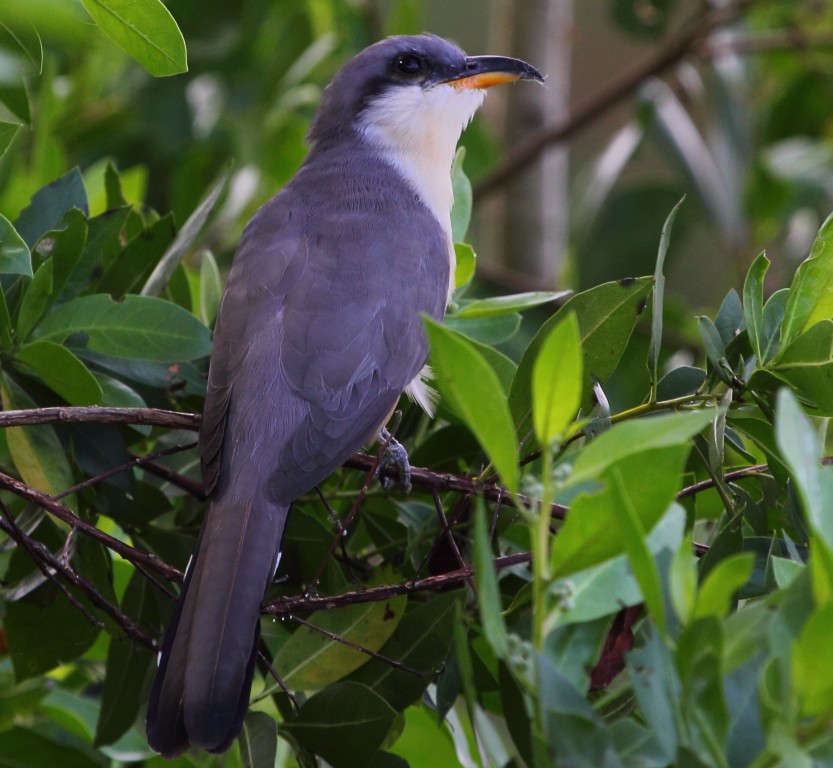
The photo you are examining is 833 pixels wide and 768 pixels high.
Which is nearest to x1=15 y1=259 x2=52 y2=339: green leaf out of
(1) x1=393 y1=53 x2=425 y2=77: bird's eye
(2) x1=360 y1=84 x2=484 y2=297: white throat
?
(2) x1=360 y1=84 x2=484 y2=297: white throat

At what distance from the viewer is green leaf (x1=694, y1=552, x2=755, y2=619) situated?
128cm

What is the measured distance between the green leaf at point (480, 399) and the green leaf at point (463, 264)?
1547 millimetres

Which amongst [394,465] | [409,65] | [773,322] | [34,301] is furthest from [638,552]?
[409,65]

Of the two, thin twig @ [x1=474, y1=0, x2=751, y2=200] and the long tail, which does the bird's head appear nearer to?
thin twig @ [x1=474, y1=0, x2=751, y2=200]

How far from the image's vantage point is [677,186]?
17.8ft

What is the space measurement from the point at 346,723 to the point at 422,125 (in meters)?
2.20

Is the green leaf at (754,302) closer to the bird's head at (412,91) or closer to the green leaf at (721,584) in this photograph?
the green leaf at (721,584)

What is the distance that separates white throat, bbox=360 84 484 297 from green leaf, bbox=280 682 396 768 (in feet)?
6.17

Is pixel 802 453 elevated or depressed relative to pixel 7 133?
depressed

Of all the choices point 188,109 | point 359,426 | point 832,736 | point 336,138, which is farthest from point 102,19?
point 188,109

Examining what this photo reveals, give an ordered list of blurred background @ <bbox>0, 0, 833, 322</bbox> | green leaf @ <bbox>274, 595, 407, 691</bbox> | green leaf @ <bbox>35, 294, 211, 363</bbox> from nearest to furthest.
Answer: green leaf @ <bbox>274, 595, 407, 691</bbox>, green leaf @ <bbox>35, 294, 211, 363</bbox>, blurred background @ <bbox>0, 0, 833, 322</bbox>

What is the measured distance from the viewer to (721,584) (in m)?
1.29

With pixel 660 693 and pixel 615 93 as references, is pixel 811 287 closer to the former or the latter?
pixel 660 693

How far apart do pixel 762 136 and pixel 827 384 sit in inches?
158
